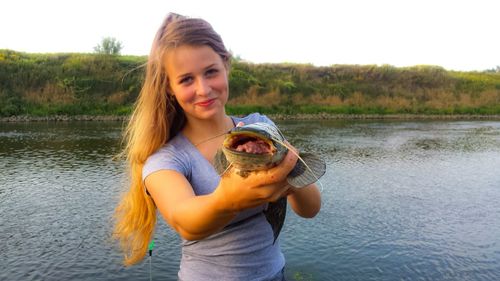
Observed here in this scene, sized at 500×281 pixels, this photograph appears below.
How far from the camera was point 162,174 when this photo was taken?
2105 mm

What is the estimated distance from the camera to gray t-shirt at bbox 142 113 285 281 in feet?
7.30

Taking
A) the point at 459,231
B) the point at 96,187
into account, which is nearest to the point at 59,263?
the point at 96,187

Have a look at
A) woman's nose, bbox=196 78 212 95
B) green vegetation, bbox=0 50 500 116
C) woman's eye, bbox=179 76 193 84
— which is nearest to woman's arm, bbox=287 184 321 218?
woman's nose, bbox=196 78 212 95

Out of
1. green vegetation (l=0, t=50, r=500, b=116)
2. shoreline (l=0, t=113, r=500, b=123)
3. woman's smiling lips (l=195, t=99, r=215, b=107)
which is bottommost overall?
shoreline (l=0, t=113, r=500, b=123)

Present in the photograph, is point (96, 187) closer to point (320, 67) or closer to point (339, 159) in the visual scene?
point (339, 159)

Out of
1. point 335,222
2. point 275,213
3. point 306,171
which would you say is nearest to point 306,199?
point 275,213

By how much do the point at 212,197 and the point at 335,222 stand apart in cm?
988

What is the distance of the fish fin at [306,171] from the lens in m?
1.78

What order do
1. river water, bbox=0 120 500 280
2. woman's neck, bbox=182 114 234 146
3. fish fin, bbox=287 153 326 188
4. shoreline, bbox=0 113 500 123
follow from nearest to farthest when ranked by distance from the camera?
1. fish fin, bbox=287 153 326 188
2. woman's neck, bbox=182 114 234 146
3. river water, bbox=0 120 500 280
4. shoreline, bbox=0 113 500 123

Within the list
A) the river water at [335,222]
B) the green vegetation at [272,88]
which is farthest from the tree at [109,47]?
the river water at [335,222]

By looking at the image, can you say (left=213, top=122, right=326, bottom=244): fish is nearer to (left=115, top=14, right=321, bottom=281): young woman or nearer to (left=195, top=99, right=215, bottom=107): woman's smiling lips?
(left=115, top=14, right=321, bottom=281): young woman

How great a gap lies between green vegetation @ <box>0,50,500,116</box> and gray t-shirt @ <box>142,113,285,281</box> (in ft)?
119

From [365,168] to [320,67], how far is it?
39496 mm

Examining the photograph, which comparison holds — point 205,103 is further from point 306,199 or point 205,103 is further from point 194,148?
point 306,199
